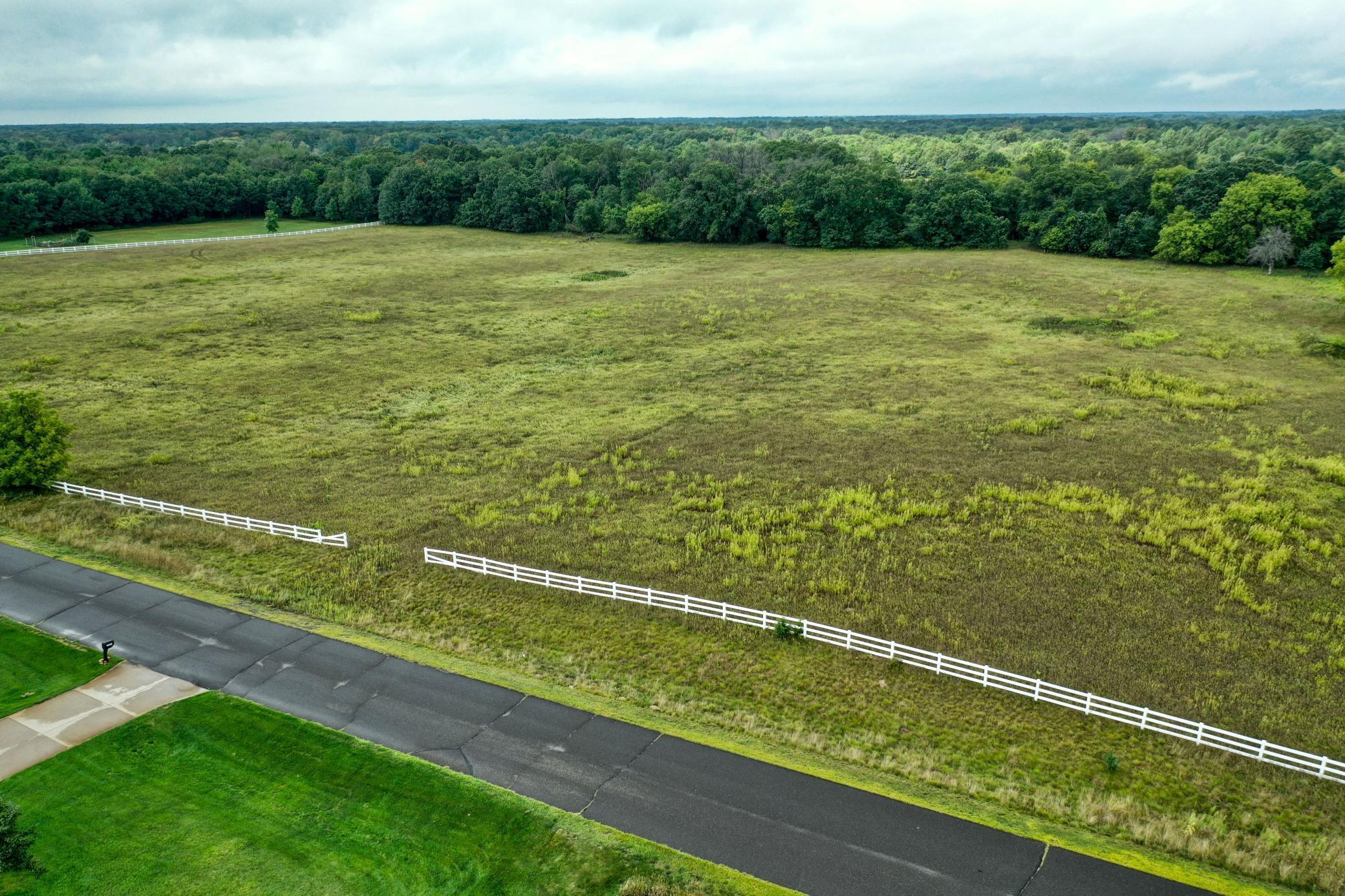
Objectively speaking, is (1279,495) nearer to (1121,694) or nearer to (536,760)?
(1121,694)

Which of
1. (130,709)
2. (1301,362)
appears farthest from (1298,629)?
(1301,362)

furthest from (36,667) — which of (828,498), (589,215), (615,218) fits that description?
(589,215)

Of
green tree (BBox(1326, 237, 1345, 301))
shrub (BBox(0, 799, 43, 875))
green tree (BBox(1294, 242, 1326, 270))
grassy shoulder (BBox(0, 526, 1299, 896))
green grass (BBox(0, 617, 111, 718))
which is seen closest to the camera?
shrub (BBox(0, 799, 43, 875))

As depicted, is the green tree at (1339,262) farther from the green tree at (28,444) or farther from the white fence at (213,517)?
the green tree at (28,444)

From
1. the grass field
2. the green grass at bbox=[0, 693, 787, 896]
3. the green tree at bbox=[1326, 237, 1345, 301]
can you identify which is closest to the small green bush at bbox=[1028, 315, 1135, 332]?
the grass field

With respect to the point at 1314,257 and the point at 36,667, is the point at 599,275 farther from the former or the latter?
the point at 36,667

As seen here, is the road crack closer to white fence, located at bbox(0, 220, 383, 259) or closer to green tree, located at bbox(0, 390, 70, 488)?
green tree, located at bbox(0, 390, 70, 488)

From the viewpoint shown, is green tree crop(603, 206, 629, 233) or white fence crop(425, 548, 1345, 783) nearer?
white fence crop(425, 548, 1345, 783)
